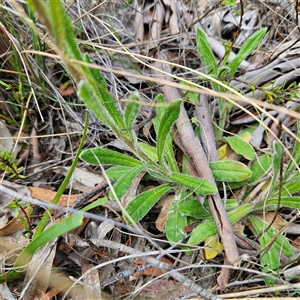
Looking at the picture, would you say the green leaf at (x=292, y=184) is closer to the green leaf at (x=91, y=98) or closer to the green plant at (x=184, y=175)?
the green plant at (x=184, y=175)

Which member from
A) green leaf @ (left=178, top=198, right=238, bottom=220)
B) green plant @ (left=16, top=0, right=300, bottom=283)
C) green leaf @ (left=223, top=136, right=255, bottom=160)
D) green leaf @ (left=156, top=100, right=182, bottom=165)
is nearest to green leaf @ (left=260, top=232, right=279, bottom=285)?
green plant @ (left=16, top=0, right=300, bottom=283)

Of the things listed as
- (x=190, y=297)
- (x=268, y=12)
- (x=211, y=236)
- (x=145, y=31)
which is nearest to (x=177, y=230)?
(x=211, y=236)

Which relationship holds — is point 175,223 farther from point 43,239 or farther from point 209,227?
point 43,239

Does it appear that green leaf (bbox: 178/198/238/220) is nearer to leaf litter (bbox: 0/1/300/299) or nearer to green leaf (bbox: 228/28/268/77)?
leaf litter (bbox: 0/1/300/299)

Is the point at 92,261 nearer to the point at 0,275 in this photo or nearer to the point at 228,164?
the point at 0,275

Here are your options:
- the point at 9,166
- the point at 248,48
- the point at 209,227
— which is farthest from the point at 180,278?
the point at 248,48

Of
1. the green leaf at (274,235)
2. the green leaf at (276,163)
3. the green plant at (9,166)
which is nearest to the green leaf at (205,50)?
the green leaf at (276,163)
